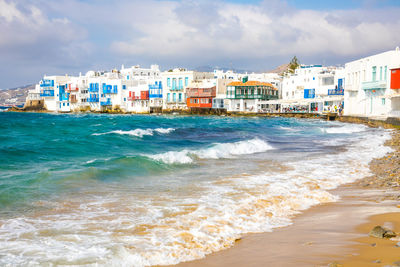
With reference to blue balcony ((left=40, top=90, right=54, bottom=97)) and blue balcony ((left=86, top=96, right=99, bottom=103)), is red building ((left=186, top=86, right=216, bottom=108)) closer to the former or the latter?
blue balcony ((left=86, top=96, right=99, bottom=103))

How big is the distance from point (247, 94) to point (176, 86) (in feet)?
50.5

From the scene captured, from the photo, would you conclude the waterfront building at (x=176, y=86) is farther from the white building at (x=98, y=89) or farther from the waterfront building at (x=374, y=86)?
the waterfront building at (x=374, y=86)

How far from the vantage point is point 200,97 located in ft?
238

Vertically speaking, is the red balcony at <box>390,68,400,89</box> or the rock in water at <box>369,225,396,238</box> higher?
the red balcony at <box>390,68,400,89</box>

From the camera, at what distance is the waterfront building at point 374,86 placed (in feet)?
112

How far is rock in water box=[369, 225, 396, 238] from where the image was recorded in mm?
5062

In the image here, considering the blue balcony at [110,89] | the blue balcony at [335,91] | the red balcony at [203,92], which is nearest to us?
the blue balcony at [335,91]

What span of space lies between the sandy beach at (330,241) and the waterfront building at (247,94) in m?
60.7

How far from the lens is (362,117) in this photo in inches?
1594

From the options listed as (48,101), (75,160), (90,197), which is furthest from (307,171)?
(48,101)

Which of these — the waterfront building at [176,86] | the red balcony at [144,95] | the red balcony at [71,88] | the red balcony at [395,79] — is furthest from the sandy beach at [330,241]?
the red balcony at [71,88]

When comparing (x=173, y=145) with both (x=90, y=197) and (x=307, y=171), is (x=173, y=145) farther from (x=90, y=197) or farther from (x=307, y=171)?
(x=90, y=197)

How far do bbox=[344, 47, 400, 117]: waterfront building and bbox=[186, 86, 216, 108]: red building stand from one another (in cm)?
2847

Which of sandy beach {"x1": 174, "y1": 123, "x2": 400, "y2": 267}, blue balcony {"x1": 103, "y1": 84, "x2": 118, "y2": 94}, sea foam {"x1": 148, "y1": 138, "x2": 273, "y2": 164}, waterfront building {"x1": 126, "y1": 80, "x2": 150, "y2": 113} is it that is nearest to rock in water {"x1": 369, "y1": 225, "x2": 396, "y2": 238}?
sandy beach {"x1": 174, "y1": 123, "x2": 400, "y2": 267}
